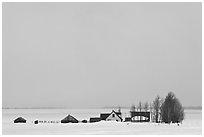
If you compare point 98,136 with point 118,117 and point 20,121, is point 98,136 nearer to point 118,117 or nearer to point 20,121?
point 20,121

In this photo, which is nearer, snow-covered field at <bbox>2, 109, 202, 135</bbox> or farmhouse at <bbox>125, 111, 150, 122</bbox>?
snow-covered field at <bbox>2, 109, 202, 135</bbox>

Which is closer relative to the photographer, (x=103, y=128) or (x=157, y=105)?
(x=103, y=128)

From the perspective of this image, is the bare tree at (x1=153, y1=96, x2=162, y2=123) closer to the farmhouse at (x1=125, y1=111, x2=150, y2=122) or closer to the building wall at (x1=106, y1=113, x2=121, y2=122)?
the farmhouse at (x1=125, y1=111, x2=150, y2=122)

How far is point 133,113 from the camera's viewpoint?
160 ft

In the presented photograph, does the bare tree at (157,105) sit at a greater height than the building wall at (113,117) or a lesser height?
greater

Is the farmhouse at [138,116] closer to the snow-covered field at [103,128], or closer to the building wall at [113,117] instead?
the building wall at [113,117]

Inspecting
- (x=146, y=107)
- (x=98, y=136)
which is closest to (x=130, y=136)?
(x=98, y=136)

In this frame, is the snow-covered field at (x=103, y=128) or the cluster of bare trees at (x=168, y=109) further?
the cluster of bare trees at (x=168, y=109)

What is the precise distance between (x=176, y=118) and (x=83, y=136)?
965 inches

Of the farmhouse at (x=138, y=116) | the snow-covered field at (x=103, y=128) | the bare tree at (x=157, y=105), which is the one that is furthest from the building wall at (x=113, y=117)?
the snow-covered field at (x=103, y=128)

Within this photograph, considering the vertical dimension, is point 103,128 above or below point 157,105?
below

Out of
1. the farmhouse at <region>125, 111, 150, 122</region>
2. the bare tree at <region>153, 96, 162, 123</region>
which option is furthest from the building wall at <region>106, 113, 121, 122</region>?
the bare tree at <region>153, 96, 162, 123</region>

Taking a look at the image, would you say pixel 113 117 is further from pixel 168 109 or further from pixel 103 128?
pixel 103 128

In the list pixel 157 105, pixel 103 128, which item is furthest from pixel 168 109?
pixel 103 128
